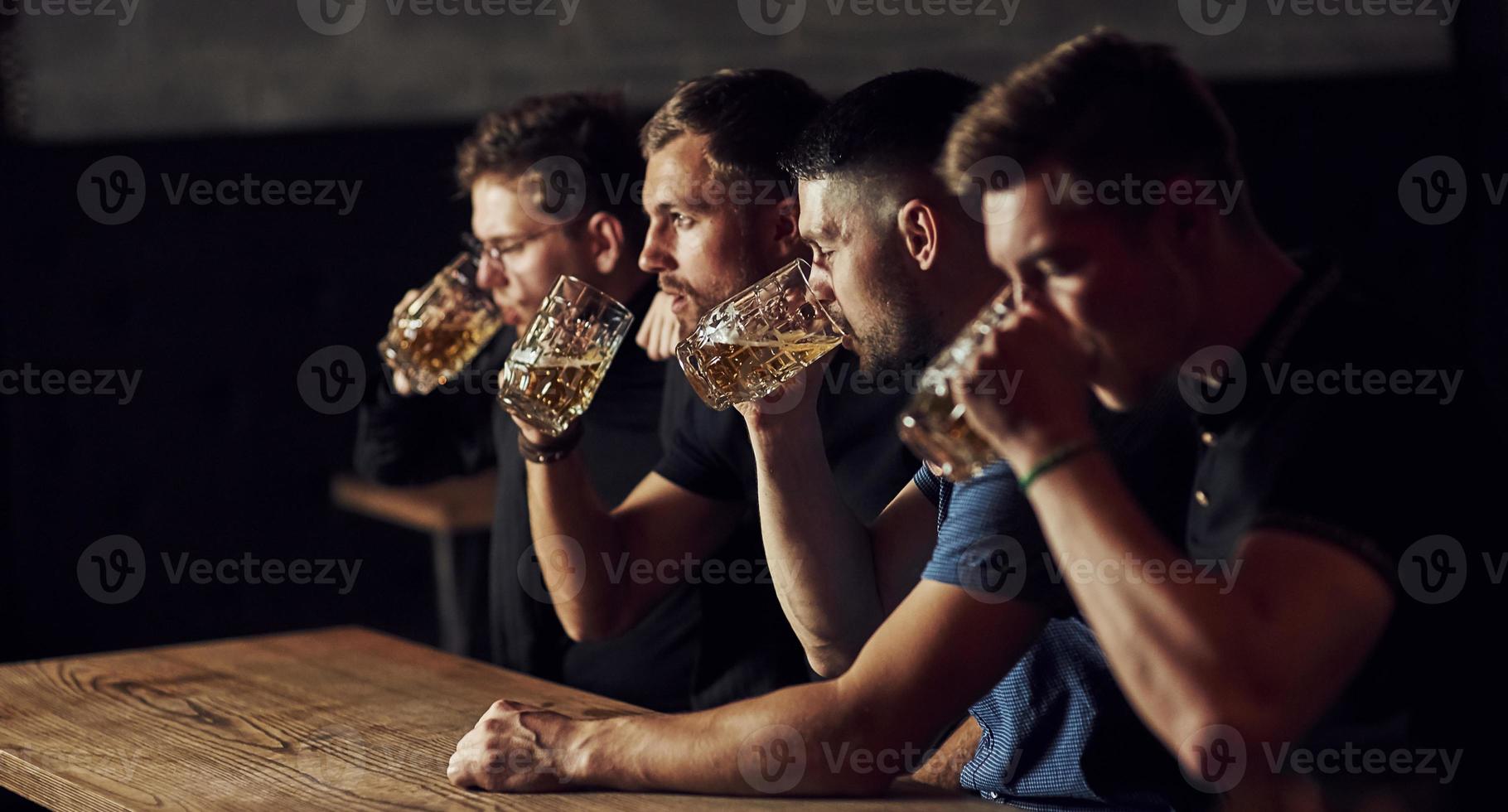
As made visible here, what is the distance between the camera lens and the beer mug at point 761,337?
1.62 metres

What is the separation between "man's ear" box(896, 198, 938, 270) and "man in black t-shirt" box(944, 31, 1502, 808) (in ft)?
1.25

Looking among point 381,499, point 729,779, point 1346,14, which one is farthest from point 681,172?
point 1346,14

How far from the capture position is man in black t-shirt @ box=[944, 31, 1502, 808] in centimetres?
Answer: 101

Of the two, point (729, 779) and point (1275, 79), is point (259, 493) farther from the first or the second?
point (729, 779)

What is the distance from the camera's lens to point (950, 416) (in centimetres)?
115

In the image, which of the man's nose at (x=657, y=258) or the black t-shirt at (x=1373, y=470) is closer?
the black t-shirt at (x=1373, y=470)

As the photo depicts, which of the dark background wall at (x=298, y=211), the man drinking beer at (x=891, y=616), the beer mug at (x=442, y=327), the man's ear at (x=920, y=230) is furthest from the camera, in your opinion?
the dark background wall at (x=298, y=211)

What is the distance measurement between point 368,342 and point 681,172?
6.60 ft

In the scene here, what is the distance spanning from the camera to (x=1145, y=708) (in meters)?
1.03

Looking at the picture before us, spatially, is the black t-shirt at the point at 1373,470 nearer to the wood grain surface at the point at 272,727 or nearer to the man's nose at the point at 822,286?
the wood grain surface at the point at 272,727

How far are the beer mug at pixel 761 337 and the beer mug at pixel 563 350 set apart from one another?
0.19 m

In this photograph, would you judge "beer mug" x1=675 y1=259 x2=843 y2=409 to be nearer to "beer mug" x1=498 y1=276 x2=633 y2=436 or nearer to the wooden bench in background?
"beer mug" x1=498 y1=276 x2=633 y2=436

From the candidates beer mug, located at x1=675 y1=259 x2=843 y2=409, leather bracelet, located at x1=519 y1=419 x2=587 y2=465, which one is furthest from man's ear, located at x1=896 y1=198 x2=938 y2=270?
leather bracelet, located at x1=519 y1=419 x2=587 y2=465

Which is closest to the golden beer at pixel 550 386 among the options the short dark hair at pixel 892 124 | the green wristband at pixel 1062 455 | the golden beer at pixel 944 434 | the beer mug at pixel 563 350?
the beer mug at pixel 563 350
